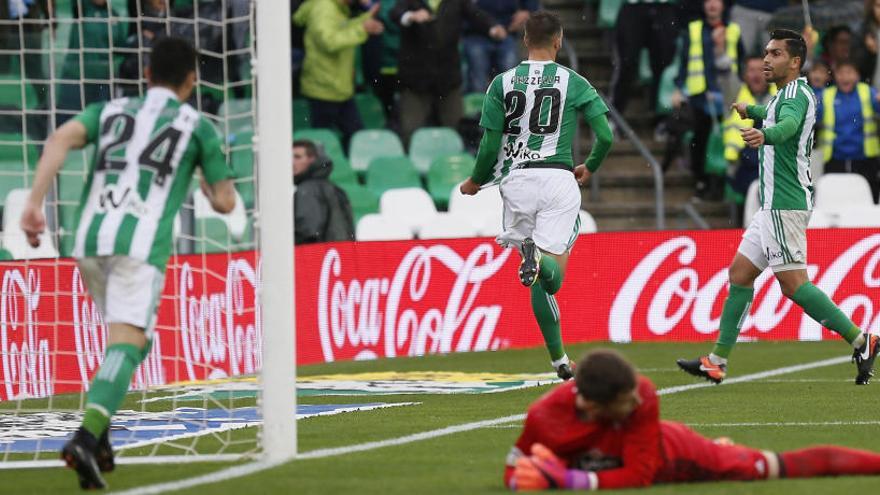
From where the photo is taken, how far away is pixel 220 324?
13.4m

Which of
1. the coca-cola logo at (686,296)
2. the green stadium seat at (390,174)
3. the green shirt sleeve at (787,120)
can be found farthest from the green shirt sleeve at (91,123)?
the green stadium seat at (390,174)

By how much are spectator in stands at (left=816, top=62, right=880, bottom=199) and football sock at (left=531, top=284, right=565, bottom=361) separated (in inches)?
287

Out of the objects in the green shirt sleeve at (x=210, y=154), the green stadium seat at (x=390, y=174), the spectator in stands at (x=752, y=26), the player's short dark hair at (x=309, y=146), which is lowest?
the green stadium seat at (x=390, y=174)

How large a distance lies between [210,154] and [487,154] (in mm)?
3973

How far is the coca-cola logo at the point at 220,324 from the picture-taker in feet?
42.5

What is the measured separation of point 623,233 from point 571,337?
1033mm

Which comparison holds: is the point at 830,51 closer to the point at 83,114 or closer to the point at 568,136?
the point at 568,136

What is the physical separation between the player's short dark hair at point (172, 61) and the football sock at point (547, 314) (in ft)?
13.9

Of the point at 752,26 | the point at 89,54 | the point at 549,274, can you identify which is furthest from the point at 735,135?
the point at 89,54

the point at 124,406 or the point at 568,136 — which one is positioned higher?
the point at 568,136

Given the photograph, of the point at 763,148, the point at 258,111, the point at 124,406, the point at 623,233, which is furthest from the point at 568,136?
the point at 623,233

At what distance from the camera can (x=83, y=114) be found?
7.34 meters

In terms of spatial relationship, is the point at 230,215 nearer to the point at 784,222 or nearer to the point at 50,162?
the point at 784,222

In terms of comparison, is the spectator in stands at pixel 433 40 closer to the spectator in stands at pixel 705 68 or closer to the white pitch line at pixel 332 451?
the spectator in stands at pixel 705 68
